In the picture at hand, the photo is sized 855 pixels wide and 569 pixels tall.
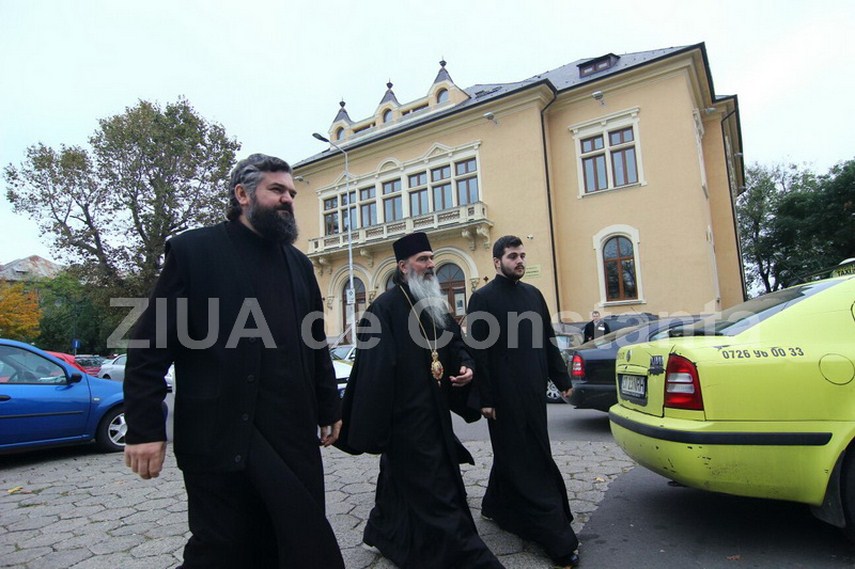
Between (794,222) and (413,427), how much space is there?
1519 inches

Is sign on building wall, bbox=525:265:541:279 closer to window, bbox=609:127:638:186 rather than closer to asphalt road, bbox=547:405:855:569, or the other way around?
window, bbox=609:127:638:186

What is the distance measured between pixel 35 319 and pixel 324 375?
153 ft

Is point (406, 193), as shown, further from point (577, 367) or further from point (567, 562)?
point (567, 562)

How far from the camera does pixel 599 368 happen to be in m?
6.81

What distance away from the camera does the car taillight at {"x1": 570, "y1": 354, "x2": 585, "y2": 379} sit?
6.95 m

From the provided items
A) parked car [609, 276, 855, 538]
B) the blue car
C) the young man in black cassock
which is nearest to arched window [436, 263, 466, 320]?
the blue car

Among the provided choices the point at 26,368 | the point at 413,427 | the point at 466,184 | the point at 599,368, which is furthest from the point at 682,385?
the point at 466,184

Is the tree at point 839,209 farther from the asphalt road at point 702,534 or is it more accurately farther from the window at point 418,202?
the asphalt road at point 702,534

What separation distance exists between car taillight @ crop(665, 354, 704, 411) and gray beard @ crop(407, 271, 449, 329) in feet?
4.90

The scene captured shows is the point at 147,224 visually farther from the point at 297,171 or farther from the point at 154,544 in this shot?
the point at 154,544

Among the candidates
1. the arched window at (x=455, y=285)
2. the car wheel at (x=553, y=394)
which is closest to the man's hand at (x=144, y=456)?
the car wheel at (x=553, y=394)

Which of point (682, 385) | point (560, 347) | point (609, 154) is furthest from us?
point (609, 154)

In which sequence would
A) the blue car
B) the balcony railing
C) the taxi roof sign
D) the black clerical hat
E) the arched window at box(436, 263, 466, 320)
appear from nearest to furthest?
the black clerical hat → the taxi roof sign → the blue car → the balcony railing → the arched window at box(436, 263, 466, 320)

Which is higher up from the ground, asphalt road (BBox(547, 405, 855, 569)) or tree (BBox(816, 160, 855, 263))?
tree (BBox(816, 160, 855, 263))
